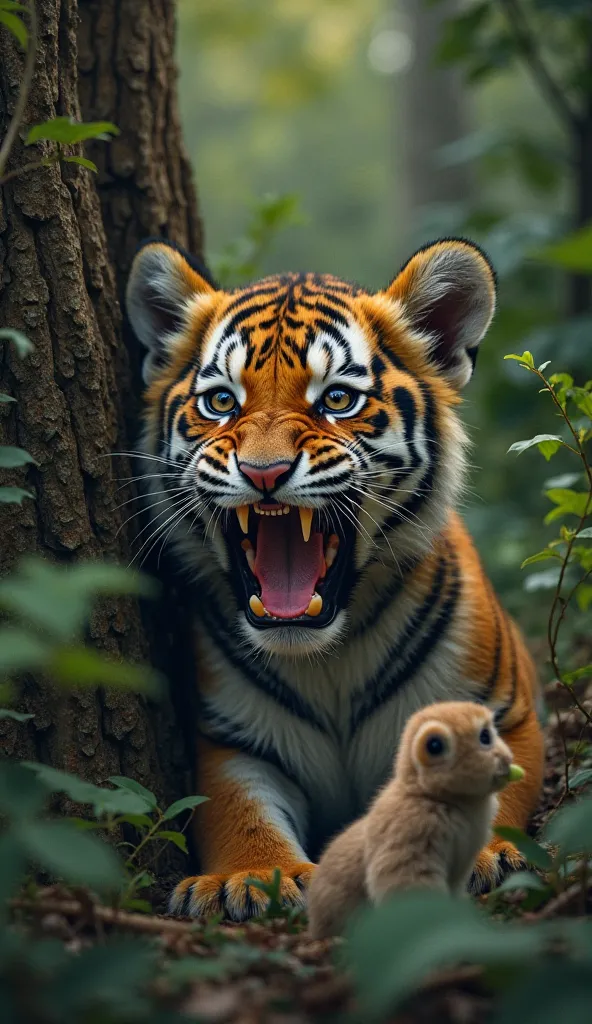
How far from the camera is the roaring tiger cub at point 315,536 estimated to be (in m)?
2.99

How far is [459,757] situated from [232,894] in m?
0.94

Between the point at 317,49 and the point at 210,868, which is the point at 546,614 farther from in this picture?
the point at 317,49

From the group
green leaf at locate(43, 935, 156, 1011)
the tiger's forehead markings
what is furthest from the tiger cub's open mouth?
green leaf at locate(43, 935, 156, 1011)

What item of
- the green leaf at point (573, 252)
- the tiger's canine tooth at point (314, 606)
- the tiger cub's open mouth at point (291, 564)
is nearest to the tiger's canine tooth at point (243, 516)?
the tiger cub's open mouth at point (291, 564)

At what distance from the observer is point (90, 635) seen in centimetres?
295

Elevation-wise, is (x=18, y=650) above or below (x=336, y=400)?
below

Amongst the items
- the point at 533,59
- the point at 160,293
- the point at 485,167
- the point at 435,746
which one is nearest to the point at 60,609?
the point at 435,746

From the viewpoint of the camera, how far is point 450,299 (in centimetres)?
337

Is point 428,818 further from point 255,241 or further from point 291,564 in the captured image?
point 255,241

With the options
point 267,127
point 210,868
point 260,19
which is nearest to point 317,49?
point 260,19

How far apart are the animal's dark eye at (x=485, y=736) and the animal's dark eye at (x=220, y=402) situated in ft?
4.22

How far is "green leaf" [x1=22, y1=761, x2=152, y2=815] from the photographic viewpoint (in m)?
1.94

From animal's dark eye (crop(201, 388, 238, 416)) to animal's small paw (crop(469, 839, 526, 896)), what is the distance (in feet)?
4.63

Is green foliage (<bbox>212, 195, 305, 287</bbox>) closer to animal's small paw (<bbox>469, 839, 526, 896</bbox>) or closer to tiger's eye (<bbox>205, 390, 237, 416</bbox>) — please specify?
tiger's eye (<bbox>205, 390, 237, 416</bbox>)
